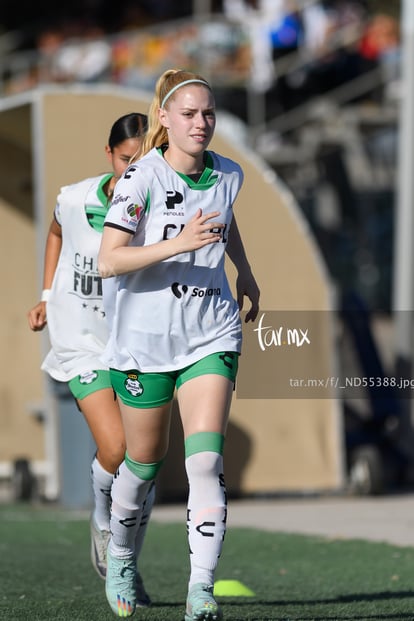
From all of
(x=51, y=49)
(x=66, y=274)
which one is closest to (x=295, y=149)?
(x=51, y=49)

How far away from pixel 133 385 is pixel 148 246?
1.97 feet

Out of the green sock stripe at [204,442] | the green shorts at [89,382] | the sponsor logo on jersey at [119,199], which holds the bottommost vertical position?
the green sock stripe at [204,442]

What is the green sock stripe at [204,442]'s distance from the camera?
484 cm

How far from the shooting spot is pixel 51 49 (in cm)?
2159

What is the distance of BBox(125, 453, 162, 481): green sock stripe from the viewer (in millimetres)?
5215

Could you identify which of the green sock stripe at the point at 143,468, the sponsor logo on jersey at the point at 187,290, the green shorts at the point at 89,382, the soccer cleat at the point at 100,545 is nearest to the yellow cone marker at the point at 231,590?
the soccer cleat at the point at 100,545

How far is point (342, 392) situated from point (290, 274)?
1.25 metres

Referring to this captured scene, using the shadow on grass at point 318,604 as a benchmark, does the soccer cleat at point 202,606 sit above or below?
above

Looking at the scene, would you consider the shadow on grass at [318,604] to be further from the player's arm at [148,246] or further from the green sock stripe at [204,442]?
the player's arm at [148,246]

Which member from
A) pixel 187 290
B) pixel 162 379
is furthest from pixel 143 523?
pixel 187 290

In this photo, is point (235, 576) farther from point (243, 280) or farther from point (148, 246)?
point (148, 246)

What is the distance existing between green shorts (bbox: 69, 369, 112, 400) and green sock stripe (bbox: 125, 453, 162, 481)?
0.85 m

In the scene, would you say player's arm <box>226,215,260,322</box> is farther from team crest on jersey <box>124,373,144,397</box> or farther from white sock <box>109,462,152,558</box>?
white sock <box>109,462,152,558</box>

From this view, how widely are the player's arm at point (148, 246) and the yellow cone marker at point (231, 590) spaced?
90.9 inches
